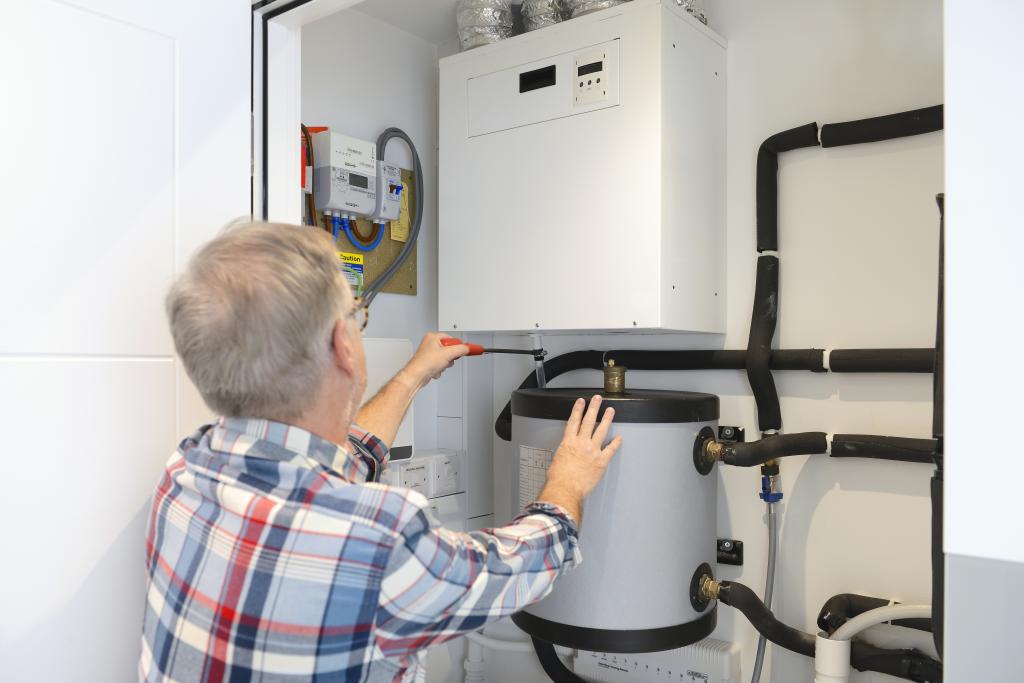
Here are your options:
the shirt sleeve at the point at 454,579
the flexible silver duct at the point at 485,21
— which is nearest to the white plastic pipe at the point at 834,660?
the shirt sleeve at the point at 454,579

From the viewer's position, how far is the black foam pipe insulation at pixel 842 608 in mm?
1705

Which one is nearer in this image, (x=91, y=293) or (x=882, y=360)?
(x=91, y=293)

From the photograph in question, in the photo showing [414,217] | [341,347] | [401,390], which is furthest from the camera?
[414,217]

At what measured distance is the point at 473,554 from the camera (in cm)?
94

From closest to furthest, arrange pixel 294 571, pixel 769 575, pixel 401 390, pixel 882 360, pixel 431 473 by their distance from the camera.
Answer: pixel 294 571
pixel 401 390
pixel 882 360
pixel 769 575
pixel 431 473

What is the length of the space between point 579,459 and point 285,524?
67 centimetres

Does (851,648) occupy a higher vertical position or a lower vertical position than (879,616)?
lower

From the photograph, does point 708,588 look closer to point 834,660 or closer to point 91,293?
point 834,660

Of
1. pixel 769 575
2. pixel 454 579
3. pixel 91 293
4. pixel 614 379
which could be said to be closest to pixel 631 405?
pixel 614 379

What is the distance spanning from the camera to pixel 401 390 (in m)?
1.45

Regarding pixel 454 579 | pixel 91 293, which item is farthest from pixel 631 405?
pixel 91 293

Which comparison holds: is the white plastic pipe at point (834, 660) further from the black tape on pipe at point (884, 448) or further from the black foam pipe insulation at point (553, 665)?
the black foam pipe insulation at point (553, 665)

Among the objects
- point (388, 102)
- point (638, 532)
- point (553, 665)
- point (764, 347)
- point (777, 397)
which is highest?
point (388, 102)

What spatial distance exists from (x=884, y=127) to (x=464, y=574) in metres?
1.35
